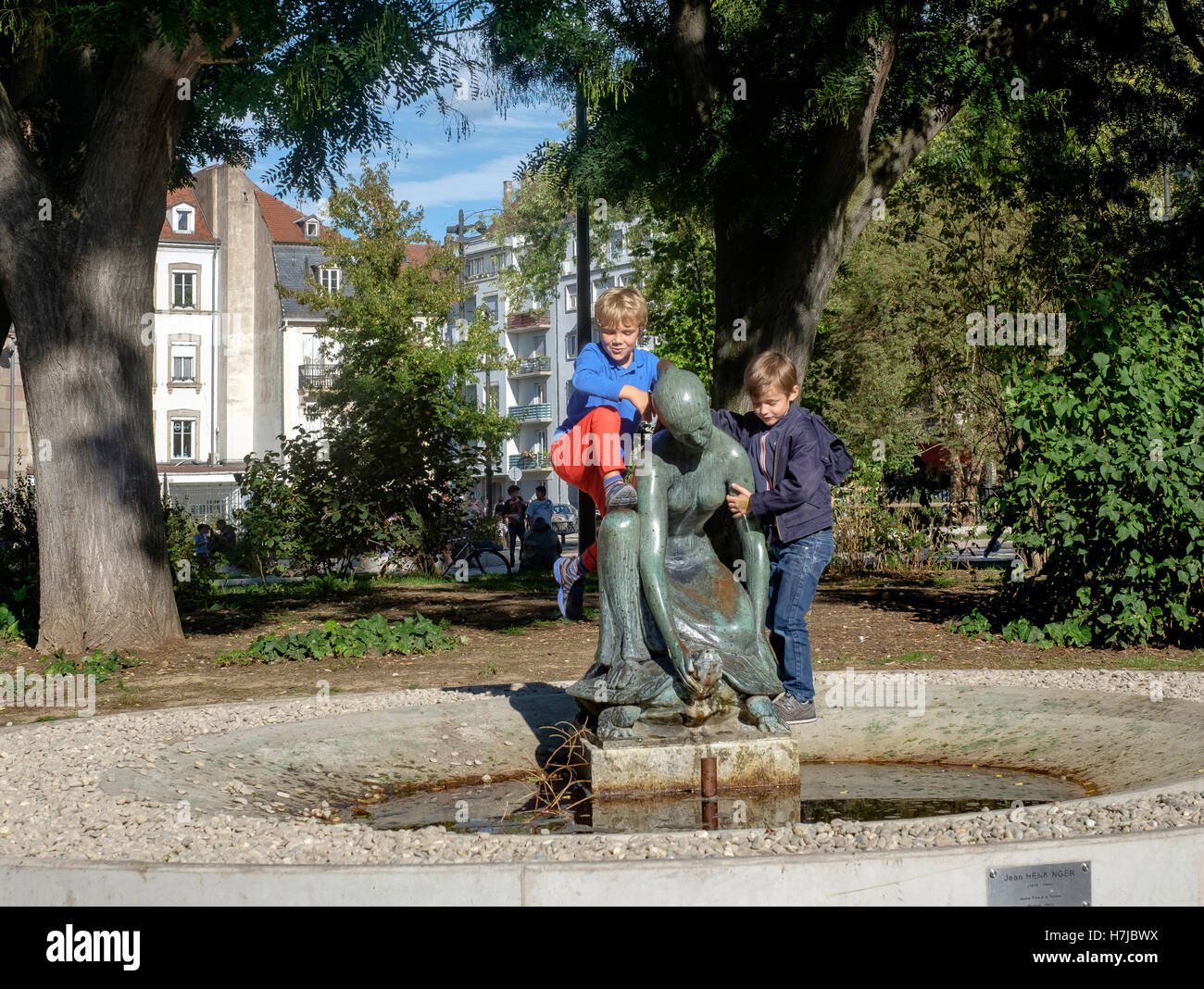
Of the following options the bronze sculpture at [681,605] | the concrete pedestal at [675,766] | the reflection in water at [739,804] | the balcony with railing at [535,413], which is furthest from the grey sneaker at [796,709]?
the balcony with railing at [535,413]

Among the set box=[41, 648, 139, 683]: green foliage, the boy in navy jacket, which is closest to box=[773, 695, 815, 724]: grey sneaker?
the boy in navy jacket

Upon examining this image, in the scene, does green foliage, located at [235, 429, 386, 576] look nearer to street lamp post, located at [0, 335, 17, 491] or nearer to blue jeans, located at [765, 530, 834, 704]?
street lamp post, located at [0, 335, 17, 491]

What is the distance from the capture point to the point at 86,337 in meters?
10.6

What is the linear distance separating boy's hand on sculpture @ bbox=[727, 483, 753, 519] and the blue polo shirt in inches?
29.0

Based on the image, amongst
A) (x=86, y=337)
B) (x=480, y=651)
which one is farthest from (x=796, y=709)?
(x=86, y=337)

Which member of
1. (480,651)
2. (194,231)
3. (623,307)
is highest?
(194,231)

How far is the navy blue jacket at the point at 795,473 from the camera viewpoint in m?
5.40

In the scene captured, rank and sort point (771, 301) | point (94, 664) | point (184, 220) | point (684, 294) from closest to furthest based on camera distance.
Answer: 1. point (94, 664)
2. point (771, 301)
3. point (684, 294)
4. point (184, 220)

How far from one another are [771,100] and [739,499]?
6.93m

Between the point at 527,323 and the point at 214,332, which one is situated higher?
the point at 527,323

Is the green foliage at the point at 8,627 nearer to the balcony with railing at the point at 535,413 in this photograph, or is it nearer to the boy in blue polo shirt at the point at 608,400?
the boy in blue polo shirt at the point at 608,400

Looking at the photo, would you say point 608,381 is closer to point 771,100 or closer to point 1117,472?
point 1117,472

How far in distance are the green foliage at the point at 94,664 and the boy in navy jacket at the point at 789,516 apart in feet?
18.5

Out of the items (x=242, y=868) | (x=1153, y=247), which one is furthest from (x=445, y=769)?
(x=1153, y=247)
